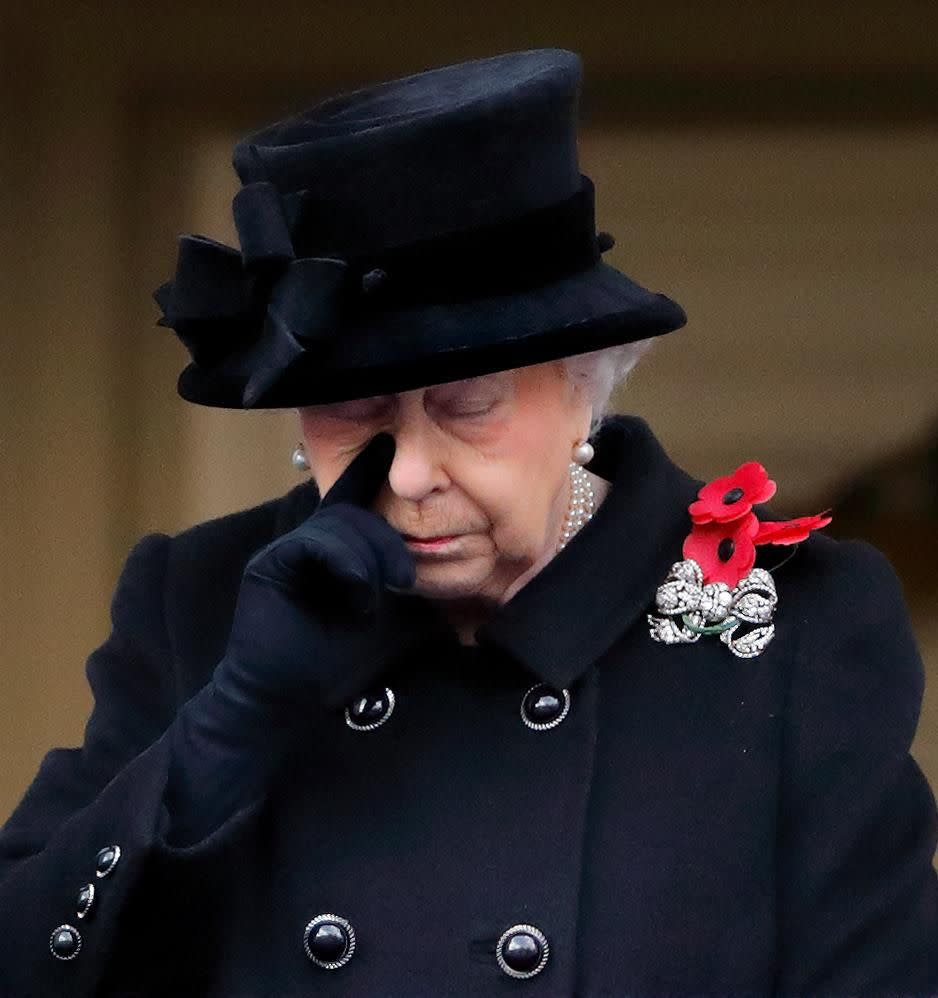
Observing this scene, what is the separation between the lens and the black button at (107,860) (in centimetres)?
210

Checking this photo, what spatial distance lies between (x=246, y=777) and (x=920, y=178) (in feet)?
8.38

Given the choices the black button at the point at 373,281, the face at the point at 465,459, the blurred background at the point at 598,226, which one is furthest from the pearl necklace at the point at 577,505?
the blurred background at the point at 598,226

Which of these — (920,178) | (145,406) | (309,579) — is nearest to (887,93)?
(920,178)

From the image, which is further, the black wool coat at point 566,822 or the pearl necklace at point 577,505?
the pearl necklace at point 577,505

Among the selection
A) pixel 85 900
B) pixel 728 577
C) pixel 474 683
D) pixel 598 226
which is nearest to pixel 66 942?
pixel 85 900

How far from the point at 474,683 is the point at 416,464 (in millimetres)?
296

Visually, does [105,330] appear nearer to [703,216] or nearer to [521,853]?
[703,216]

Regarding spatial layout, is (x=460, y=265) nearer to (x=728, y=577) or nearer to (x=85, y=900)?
(x=728, y=577)

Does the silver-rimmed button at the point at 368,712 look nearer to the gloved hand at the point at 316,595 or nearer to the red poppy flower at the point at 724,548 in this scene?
the gloved hand at the point at 316,595

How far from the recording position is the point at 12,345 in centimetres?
425

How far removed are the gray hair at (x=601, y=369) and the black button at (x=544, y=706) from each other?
10.3 inches

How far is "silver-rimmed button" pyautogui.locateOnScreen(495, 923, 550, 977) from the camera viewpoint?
2.10m

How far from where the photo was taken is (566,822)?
215cm

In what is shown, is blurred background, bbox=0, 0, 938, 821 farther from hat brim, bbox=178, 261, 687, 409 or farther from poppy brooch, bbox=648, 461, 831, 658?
hat brim, bbox=178, 261, 687, 409
